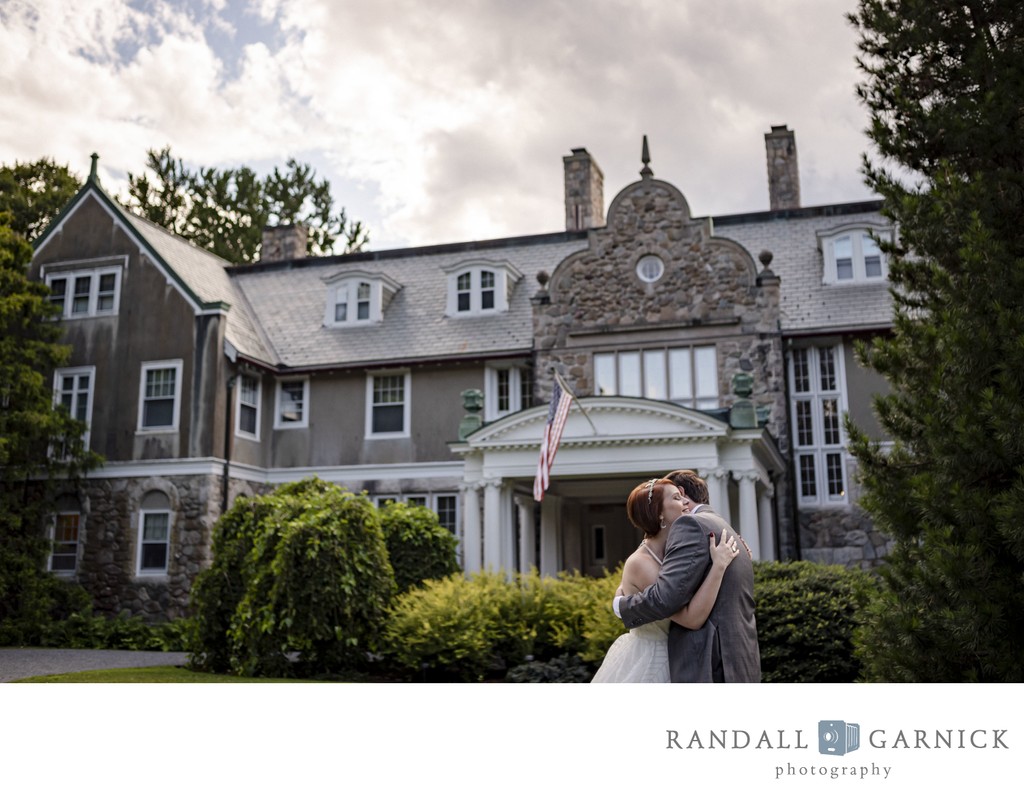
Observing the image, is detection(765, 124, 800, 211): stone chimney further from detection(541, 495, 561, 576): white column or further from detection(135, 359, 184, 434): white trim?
detection(135, 359, 184, 434): white trim

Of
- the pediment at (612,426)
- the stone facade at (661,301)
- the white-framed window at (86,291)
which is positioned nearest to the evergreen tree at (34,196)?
the white-framed window at (86,291)

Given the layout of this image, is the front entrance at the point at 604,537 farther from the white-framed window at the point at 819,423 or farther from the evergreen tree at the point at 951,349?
the evergreen tree at the point at 951,349

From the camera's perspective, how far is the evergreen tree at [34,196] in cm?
1284

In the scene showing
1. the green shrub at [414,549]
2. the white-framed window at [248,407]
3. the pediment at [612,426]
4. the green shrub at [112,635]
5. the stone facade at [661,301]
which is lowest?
the green shrub at [112,635]

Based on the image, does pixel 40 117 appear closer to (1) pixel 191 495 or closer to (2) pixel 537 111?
(2) pixel 537 111

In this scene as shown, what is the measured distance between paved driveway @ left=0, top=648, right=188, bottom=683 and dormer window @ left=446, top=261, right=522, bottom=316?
29.3 feet

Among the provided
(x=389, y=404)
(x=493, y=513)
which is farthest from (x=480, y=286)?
(x=493, y=513)

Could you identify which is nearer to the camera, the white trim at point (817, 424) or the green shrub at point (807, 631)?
the green shrub at point (807, 631)

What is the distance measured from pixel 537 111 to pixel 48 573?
13.3m

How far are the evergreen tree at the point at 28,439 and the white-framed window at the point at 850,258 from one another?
543 inches

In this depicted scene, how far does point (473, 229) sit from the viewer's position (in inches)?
229
